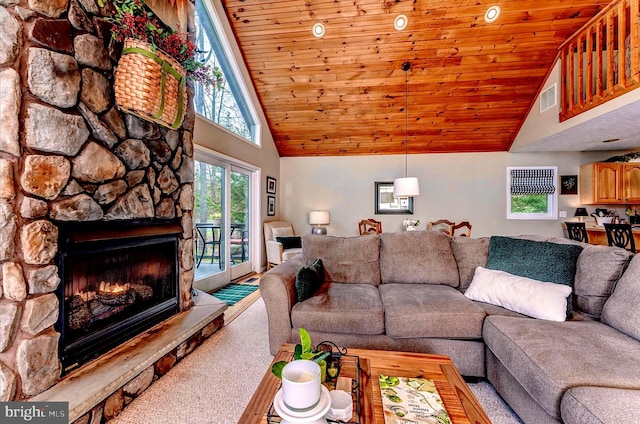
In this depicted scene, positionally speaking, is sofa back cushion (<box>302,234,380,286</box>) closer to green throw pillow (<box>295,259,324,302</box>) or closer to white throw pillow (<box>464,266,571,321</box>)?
green throw pillow (<box>295,259,324,302</box>)

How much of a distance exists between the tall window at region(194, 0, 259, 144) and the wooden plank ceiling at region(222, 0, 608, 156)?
1.04ft

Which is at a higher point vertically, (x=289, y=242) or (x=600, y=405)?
(x=289, y=242)

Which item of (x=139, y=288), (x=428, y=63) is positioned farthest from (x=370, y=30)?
(x=139, y=288)

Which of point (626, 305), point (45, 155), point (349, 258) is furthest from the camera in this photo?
point (349, 258)

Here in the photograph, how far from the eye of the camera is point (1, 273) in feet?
4.30

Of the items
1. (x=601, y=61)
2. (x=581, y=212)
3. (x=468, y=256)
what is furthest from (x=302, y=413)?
(x=581, y=212)

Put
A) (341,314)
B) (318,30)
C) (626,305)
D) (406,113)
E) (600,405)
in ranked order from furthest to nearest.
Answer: (406,113)
(318,30)
(341,314)
(626,305)
(600,405)

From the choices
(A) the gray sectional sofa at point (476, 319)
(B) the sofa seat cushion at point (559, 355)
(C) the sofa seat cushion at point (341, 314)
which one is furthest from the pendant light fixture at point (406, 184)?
(B) the sofa seat cushion at point (559, 355)

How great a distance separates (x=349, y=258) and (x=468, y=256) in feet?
3.34

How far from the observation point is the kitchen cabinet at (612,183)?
483cm

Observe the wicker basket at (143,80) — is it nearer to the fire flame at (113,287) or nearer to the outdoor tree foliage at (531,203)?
the fire flame at (113,287)

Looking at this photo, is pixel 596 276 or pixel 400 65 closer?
pixel 596 276

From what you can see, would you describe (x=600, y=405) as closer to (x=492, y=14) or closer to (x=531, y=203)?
(x=492, y=14)

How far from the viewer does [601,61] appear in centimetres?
340
